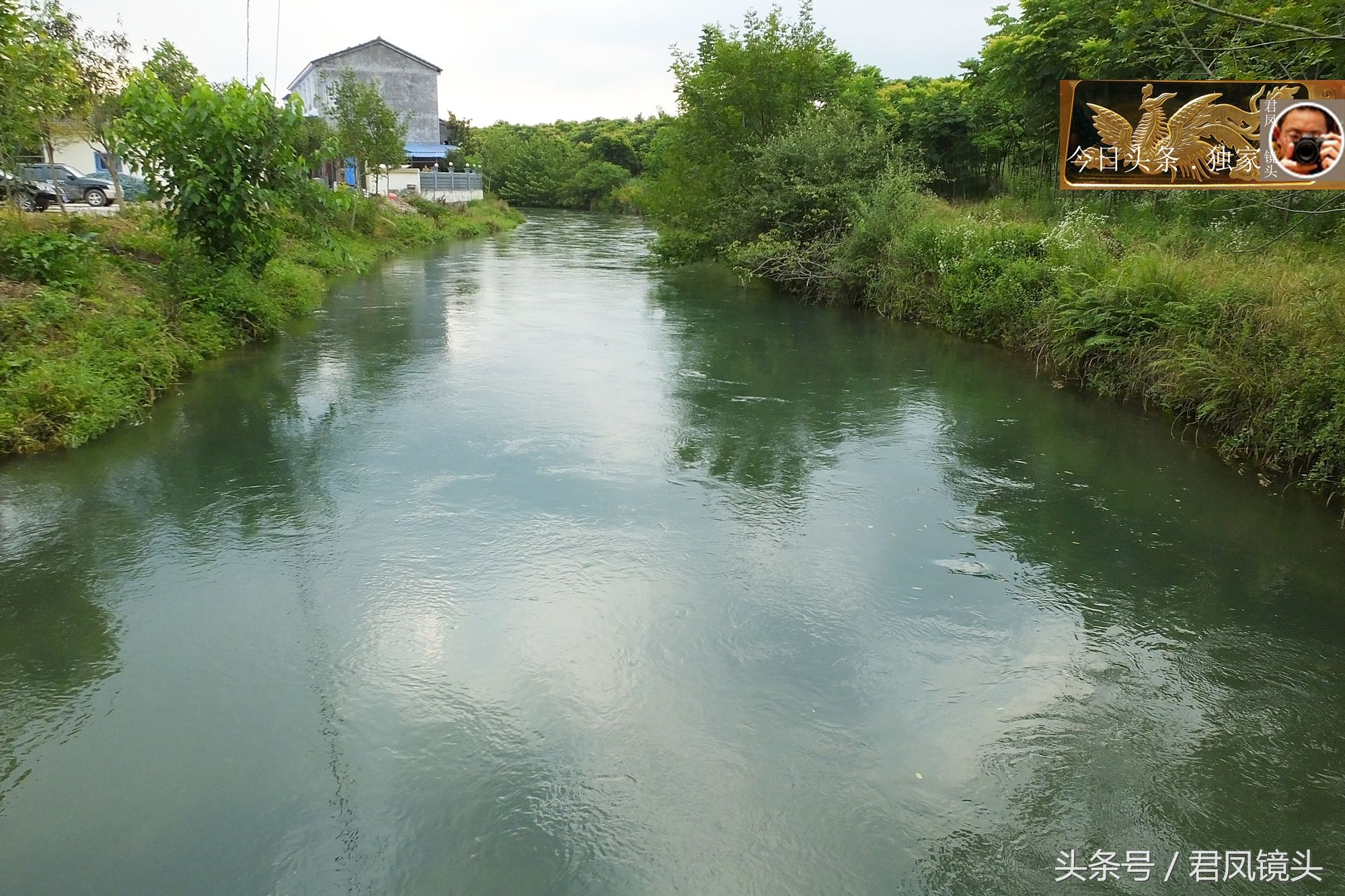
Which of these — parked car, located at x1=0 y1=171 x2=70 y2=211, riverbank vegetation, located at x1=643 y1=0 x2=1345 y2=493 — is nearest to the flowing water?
riverbank vegetation, located at x1=643 y1=0 x2=1345 y2=493

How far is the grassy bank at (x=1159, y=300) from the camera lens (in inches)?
313

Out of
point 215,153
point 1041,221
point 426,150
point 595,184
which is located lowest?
point 1041,221

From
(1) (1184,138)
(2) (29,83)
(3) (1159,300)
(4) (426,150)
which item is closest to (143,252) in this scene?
(2) (29,83)

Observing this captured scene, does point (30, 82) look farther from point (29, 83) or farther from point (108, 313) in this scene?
point (108, 313)

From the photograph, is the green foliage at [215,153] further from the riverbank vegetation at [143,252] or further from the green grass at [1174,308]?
the green grass at [1174,308]

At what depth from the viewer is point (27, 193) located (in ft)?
52.3

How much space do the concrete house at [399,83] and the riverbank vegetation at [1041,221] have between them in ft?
76.9

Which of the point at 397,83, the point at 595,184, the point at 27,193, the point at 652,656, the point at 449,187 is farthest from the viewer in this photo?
the point at 595,184

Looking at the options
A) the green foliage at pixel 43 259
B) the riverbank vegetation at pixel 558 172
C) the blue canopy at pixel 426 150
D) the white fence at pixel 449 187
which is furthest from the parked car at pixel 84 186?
the riverbank vegetation at pixel 558 172

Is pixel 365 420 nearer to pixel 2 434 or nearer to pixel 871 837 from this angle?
pixel 2 434

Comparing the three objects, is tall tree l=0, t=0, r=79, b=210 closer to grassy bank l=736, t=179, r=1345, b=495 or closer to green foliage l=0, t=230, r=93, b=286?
green foliage l=0, t=230, r=93, b=286

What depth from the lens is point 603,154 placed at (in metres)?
67.1

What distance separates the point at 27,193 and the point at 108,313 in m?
8.13

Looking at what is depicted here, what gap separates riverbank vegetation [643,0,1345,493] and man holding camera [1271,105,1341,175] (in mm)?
399
